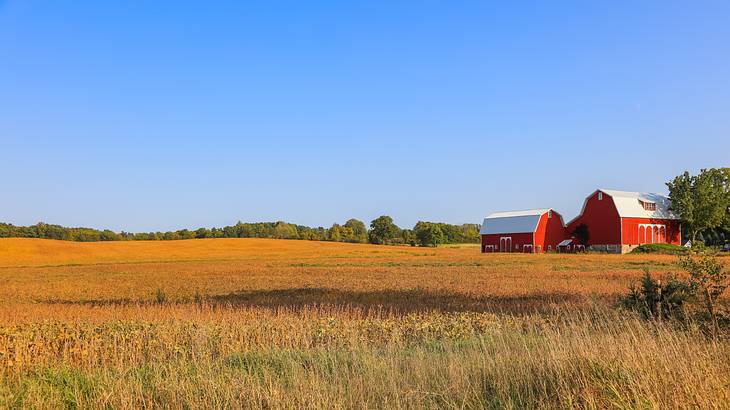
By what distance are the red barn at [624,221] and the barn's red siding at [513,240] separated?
6270 mm

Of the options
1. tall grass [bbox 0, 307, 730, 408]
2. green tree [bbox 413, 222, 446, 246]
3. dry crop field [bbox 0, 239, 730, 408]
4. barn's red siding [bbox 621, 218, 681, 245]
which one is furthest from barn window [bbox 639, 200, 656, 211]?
tall grass [bbox 0, 307, 730, 408]

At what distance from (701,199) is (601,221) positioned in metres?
14.7

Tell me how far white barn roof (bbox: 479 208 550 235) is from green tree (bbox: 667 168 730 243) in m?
18.2

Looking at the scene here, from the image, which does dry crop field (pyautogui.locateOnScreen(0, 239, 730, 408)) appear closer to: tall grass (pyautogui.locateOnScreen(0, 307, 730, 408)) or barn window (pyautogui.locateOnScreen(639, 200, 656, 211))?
tall grass (pyautogui.locateOnScreen(0, 307, 730, 408))

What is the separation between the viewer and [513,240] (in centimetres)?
8169

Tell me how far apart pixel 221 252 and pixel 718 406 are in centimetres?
8123

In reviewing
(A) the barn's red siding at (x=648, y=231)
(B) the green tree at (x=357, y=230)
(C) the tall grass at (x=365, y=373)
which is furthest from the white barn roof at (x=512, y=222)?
(C) the tall grass at (x=365, y=373)

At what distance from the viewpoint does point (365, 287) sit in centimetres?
2894

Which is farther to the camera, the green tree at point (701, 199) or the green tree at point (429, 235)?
the green tree at point (429, 235)

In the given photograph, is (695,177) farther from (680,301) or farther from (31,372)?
(31,372)

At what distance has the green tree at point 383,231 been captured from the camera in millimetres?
129750

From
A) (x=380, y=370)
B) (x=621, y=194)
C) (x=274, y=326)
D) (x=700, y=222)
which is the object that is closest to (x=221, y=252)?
(x=621, y=194)

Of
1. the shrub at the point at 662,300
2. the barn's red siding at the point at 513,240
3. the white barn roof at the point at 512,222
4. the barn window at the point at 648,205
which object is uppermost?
the barn window at the point at 648,205

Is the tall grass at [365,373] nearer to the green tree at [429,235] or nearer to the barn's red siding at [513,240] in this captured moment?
the barn's red siding at [513,240]
